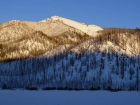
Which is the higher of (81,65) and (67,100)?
(81,65)

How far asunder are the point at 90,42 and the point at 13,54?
52371 mm

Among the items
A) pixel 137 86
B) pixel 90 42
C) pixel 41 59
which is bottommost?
pixel 137 86

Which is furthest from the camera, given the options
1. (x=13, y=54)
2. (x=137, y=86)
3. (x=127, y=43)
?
(x=13, y=54)

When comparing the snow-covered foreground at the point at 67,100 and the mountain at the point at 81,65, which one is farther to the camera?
the mountain at the point at 81,65

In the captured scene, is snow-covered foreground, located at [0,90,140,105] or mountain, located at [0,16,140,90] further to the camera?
mountain, located at [0,16,140,90]

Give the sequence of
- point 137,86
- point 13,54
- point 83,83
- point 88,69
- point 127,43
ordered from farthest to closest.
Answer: point 13,54 < point 127,43 < point 88,69 < point 83,83 < point 137,86

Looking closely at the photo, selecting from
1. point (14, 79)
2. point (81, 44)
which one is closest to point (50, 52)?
point (81, 44)

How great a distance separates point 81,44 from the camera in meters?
188

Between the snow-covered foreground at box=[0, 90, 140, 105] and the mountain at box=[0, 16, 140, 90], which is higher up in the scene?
the mountain at box=[0, 16, 140, 90]

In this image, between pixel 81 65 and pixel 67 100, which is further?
pixel 81 65

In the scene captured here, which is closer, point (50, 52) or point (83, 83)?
point (83, 83)

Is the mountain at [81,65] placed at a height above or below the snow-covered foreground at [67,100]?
above

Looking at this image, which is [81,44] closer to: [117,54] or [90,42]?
[90,42]

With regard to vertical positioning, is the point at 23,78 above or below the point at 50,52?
below
